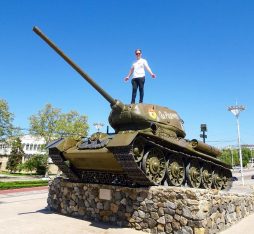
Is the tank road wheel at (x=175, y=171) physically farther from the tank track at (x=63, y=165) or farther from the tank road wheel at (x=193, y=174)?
the tank track at (x=63, y=165)

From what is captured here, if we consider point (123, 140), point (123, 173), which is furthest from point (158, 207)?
point (123, 140)

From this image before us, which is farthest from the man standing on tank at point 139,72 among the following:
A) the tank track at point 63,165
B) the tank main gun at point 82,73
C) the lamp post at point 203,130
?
the lamp post at point 203,130

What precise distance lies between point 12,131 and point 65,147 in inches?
1197

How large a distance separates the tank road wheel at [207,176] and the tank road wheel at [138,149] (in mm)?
4022

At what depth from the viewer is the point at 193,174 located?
40.1 feet

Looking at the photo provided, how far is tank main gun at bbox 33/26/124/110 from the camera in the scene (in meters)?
10.2

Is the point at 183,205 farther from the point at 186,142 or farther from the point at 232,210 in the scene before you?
the point at 186,142

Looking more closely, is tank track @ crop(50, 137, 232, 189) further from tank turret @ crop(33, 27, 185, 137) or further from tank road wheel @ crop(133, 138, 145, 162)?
tank turret @ crop(33, 27, 185, 137)

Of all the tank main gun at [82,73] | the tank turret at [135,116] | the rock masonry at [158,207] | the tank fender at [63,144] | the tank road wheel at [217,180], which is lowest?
the rock masonry at [158,207]

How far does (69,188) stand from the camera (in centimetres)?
1246

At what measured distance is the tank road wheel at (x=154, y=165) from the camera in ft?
33.0

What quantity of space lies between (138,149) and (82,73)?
3.20 m

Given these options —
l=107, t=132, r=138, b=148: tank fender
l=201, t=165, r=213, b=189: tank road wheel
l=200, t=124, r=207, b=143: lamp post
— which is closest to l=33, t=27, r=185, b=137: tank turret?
l=107, t=132, r=138, b=148: tank fender

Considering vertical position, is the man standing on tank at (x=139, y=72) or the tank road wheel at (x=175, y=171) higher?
the man standing on tank at (x=139, y=72)
